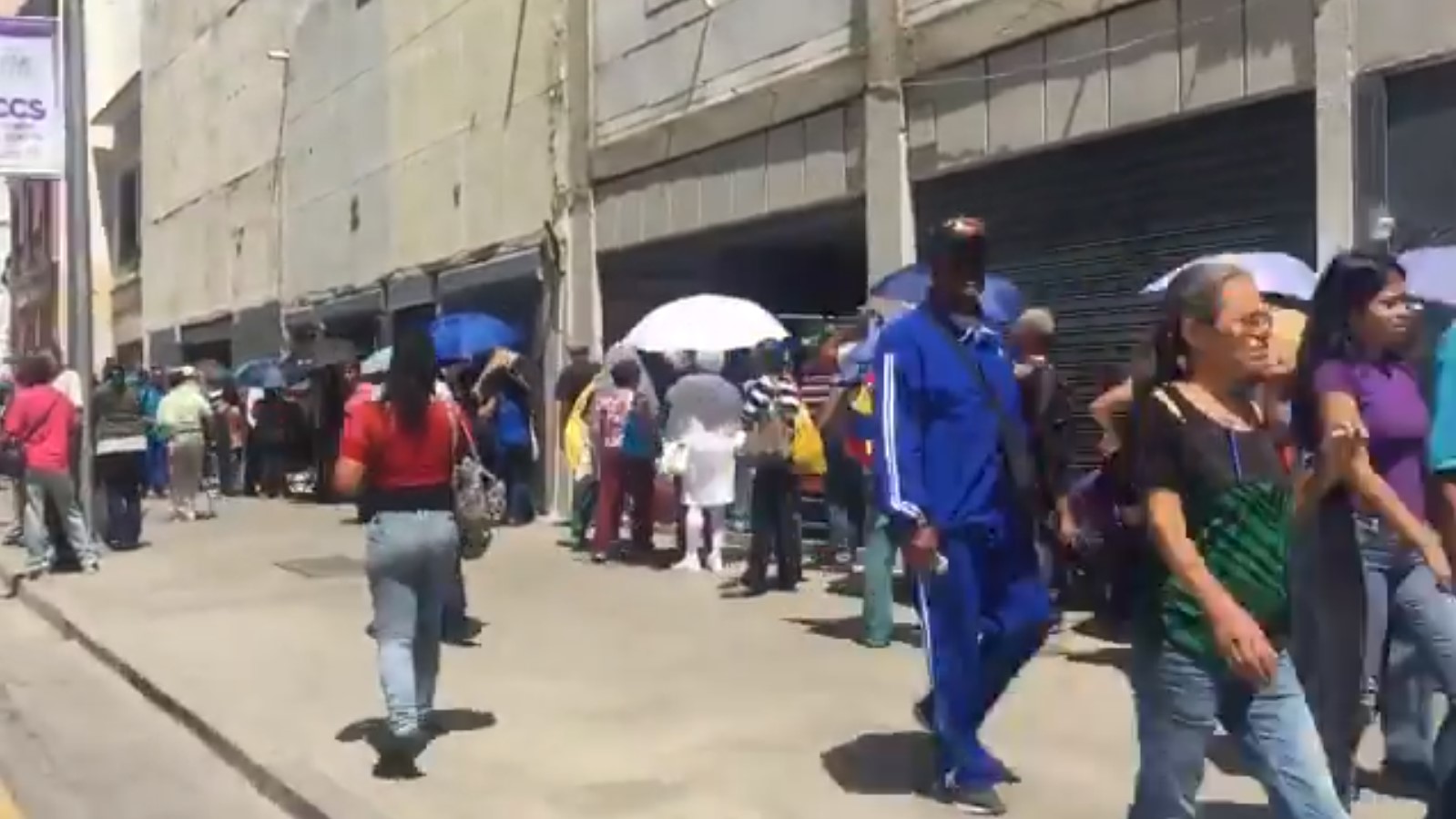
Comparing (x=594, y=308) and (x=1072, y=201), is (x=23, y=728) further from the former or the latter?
(x=594, y=308)

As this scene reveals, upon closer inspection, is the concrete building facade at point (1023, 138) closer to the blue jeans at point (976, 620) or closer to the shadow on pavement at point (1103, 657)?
the shadow on pavement at point (1103, 657)

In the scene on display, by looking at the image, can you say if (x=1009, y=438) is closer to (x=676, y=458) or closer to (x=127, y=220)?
(x=676, y=458)

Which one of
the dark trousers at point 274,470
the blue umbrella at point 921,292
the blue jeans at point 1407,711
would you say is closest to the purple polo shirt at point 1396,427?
the blue jeans at point 1407,711

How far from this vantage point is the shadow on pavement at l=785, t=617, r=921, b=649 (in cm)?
1088

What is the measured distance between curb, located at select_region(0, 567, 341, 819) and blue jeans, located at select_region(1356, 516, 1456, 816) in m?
3.64

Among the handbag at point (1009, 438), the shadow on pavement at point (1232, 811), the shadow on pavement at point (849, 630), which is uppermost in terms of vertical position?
the handbag at point (1009, 438)

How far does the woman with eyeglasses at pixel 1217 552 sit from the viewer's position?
4.49m

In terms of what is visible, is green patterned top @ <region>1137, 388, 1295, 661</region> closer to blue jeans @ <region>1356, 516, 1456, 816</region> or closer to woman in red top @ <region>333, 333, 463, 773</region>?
blue jeans @ <region>1356, 516, 1456, 816</region>

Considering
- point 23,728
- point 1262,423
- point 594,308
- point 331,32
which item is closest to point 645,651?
point 23,728

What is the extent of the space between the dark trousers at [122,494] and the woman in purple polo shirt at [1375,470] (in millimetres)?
14479

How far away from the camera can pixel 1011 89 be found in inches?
528

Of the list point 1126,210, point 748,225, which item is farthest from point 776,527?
point 748,225

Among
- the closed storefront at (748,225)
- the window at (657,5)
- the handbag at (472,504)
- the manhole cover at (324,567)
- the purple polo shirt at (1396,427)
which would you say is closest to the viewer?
the purple polo shirt at (1396,427)

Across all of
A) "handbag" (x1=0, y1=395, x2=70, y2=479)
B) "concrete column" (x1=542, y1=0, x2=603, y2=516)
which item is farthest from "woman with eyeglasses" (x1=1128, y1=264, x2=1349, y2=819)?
"concrete column" (x1=542, y1=0, x2=603, y2=516)
